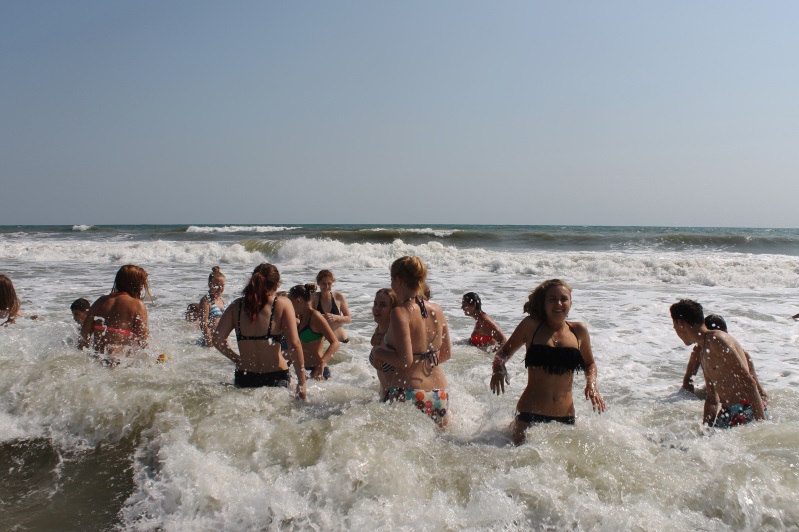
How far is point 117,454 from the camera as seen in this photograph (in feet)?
13.6

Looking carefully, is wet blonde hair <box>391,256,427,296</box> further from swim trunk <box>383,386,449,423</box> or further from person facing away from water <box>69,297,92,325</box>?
person facing away from water <box>69,297,92,325</box>

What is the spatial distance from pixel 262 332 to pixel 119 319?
1.69 meters

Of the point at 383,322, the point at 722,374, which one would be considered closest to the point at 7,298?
the point at 383,322

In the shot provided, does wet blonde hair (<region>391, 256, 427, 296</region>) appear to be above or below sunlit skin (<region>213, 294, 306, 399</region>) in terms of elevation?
above

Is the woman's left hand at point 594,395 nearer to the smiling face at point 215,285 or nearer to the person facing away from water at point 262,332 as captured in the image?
the person facing away from water at point 262,332

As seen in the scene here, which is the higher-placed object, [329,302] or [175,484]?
[329,302]

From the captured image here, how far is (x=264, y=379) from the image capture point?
4.77m

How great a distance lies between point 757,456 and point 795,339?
6.03 meters

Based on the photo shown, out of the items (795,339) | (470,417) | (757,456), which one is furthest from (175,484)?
(795,339)

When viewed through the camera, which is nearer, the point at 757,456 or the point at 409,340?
the point at 757,456

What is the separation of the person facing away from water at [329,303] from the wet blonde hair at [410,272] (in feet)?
10.3

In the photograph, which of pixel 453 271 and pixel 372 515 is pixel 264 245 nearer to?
pixel 453 271

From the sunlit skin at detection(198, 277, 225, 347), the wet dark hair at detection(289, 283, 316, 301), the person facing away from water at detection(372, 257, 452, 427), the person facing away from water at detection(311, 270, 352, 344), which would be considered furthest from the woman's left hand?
the sunlit skin at detection(198, 277, 225, 347)

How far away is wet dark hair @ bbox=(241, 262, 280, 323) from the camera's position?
446 cm
